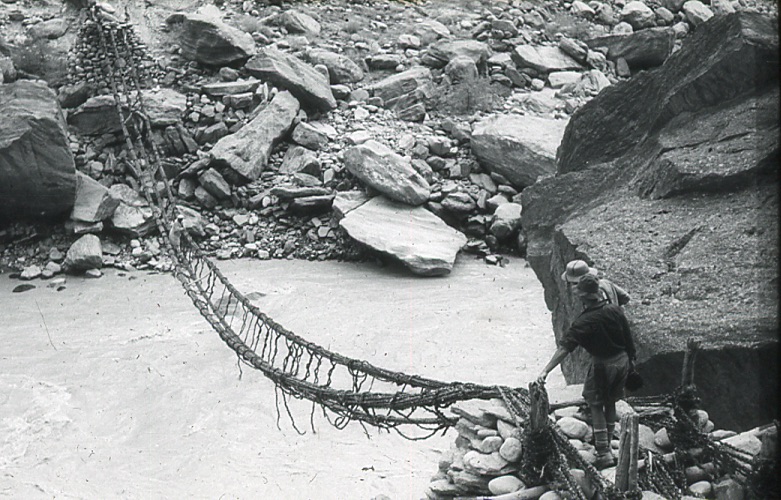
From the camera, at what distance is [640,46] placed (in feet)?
51.6

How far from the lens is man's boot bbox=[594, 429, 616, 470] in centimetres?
403

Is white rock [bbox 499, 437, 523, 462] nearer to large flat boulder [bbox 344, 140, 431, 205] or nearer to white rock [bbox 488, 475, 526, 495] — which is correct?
white rock [bbox 488, 475, 526, 495]

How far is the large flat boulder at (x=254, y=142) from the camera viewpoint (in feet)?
39.3

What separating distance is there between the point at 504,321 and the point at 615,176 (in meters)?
2.57

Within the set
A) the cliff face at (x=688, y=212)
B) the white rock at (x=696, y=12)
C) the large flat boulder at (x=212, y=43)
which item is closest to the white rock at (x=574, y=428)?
the cliff face at (x=688, y=212)

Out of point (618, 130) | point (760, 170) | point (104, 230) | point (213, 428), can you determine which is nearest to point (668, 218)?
point (760, 170)

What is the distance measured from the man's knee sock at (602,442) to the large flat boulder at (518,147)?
26.0 ft

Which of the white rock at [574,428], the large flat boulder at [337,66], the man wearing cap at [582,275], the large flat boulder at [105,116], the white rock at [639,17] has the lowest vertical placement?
the large flat boulder at [105,116]

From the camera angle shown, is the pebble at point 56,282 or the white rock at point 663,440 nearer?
the white rock at point 663,440

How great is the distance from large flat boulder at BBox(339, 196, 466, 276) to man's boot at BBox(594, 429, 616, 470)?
251 inches

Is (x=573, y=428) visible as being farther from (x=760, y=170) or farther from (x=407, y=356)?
(x=407, y=356)

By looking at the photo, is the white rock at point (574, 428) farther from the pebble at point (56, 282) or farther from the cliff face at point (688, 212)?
the pebble at point (56, 282)

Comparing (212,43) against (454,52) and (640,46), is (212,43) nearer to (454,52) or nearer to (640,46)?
(454,52)

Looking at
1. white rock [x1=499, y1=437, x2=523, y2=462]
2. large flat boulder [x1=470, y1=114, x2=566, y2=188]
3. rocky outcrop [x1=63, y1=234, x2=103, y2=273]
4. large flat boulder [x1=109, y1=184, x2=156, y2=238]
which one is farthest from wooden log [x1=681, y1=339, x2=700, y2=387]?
large flat boulder [x1=109, y1=184, x2=156, y2=238]
